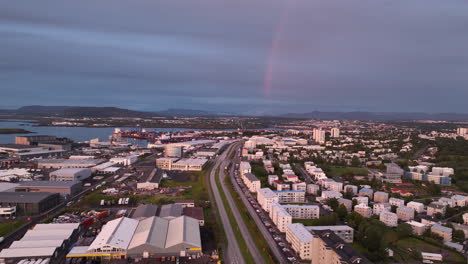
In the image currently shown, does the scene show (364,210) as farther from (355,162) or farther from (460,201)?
(355,162)

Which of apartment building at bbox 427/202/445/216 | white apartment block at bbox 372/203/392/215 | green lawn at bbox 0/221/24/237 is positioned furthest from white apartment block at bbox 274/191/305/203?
green lawn at bbox 0/221/24/237

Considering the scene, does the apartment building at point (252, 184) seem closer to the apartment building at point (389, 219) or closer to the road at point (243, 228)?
the road at point (243, 228)

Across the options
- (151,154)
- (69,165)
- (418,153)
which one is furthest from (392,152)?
(69,165)

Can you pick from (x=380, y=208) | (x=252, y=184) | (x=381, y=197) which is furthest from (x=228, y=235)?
(x=381, y=197)

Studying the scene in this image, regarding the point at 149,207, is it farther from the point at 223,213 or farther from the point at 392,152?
the point at 392,152

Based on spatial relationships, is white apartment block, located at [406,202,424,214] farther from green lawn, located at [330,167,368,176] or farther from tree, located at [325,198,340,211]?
green lawn, located at [330,167,368,176]

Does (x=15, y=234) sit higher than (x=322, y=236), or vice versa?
(x=322, y=236)

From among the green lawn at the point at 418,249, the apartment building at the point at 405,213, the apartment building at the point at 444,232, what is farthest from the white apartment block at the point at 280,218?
the apartment building at the point at 405,213
